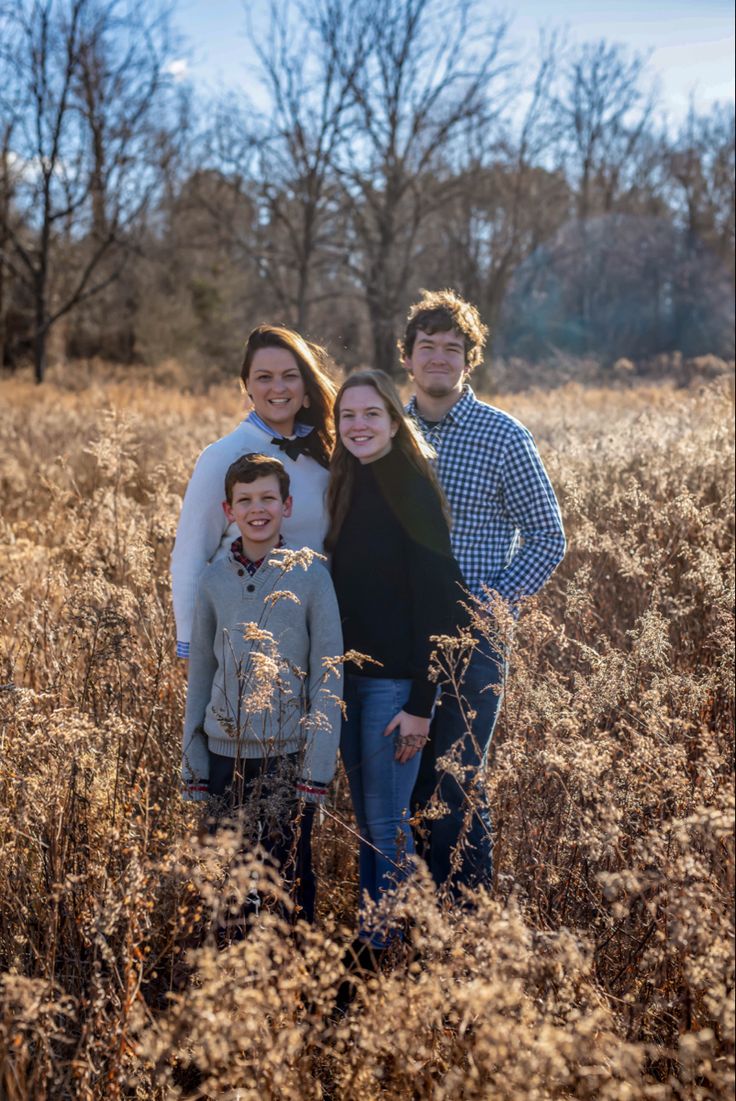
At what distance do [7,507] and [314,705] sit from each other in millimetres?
4983

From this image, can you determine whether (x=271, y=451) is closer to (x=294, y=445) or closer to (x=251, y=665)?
(x=294, y=445)

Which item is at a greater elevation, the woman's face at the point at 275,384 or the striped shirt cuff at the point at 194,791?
the woman's face at the point at 275,384

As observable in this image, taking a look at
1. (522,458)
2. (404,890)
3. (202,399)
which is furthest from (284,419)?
(202,399)

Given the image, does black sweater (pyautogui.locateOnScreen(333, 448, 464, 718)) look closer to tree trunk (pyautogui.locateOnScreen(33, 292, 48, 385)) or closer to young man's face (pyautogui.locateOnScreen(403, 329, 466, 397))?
young man's face (pyautogui.locateOnScreen(403, 329, 466, 397))

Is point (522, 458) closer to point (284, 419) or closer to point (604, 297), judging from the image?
point (284, 419)

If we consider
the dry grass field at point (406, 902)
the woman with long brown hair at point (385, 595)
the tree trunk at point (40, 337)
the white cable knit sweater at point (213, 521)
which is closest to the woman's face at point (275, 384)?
the white cable knit sweater at point (213, 521)

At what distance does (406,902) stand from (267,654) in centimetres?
89

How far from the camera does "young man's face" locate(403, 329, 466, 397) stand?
9.89 ft

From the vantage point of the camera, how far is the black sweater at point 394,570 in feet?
9.06

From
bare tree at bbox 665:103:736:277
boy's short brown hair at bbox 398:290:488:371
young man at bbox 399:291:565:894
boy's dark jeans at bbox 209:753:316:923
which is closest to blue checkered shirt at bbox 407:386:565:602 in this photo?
young man at bbox 399:291:565:894

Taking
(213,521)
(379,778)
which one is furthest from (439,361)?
(379,778)

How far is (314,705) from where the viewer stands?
98.3 inches

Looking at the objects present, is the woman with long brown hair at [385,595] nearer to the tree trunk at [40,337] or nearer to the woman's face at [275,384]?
the woman's face at [275,384]

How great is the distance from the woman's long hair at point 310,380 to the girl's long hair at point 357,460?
19cm
